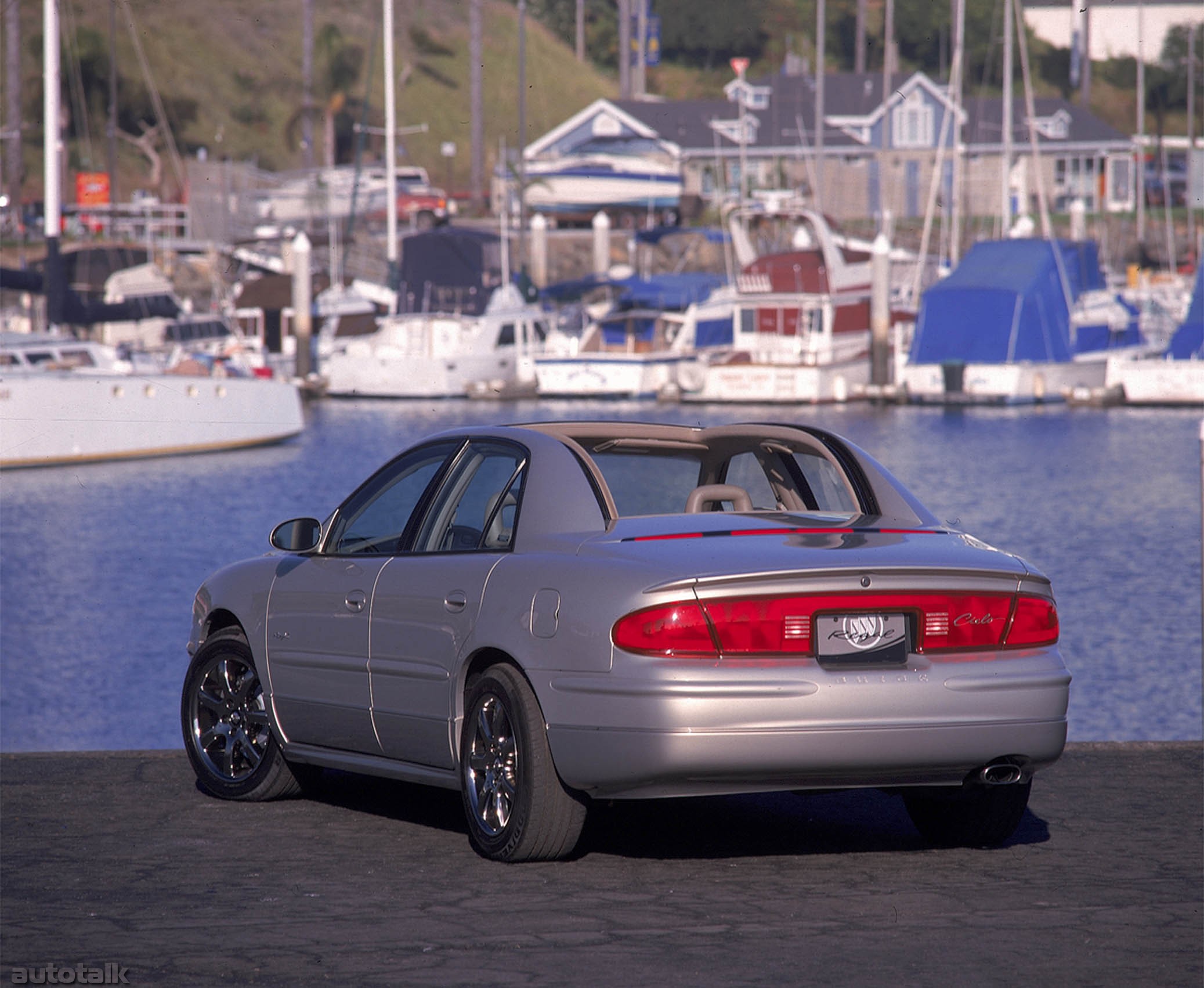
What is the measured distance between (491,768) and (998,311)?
51.5 m

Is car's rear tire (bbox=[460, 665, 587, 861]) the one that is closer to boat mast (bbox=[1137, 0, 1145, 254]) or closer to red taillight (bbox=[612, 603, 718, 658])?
red taillight (bbox=[612, 603, 718, 658])

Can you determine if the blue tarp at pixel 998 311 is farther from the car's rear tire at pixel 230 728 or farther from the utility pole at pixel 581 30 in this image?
the car's rear tire at pixel 230 728

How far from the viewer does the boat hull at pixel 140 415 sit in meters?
Answer: 40.7

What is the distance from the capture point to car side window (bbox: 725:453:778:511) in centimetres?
775

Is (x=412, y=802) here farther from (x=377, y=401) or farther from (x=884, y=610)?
(x=377, y=401)

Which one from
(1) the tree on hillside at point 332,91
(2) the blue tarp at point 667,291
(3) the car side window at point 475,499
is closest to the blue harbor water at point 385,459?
(2) the blue tarp at point 667,291

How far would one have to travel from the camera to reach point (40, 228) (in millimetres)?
67188

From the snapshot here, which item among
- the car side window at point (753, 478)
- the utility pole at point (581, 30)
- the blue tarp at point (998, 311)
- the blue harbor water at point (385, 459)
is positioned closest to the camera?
the car side window at point (753, 478)

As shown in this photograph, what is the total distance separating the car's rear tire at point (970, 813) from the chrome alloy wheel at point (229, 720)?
2.62 metres

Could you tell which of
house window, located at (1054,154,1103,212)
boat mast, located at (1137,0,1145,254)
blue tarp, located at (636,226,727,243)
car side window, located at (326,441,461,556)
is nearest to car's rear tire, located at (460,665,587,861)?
car side window, located at (326,441,461,556)

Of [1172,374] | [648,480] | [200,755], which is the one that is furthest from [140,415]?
[200,755]

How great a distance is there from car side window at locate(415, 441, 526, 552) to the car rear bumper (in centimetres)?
76

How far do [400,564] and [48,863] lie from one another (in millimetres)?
1576

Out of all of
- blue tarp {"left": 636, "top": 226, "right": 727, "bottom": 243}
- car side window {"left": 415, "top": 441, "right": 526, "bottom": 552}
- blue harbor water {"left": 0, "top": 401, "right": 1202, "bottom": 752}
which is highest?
blue tarp {"left": 636, "top": 226, "right": 727, "bottom": 243}
